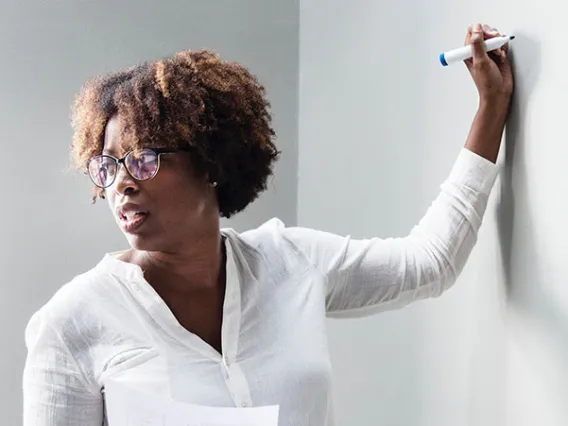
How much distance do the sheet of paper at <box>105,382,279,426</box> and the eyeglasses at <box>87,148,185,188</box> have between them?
25 centimetres

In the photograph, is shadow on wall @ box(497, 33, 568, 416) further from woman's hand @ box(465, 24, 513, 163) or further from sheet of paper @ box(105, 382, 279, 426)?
sheet of paper @ box(105, 382, 279, 426)

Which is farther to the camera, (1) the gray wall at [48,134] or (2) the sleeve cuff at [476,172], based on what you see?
(1) the gray wall at [48,134]

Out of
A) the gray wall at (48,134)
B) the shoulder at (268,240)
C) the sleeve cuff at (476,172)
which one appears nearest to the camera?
the sleeve cuff at (476,172)

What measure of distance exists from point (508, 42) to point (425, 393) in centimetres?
60

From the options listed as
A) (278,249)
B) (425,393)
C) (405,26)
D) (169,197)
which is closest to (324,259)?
(278,249)

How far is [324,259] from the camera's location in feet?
3.52

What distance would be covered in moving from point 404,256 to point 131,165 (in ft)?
1.29

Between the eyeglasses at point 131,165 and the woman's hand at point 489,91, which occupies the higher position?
the woman's hand at point 489,91

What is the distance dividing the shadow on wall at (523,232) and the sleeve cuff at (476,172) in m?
0.02

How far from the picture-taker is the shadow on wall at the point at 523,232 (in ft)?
2.84

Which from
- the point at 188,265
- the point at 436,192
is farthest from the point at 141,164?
the point at 436,192

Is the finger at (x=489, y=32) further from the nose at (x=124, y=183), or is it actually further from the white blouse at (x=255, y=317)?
the nose at (x=124, y=183)

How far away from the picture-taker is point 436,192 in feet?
3.92

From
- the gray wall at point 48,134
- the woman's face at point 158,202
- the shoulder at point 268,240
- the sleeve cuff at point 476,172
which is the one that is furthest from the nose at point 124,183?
the gray wall at point 48,134
